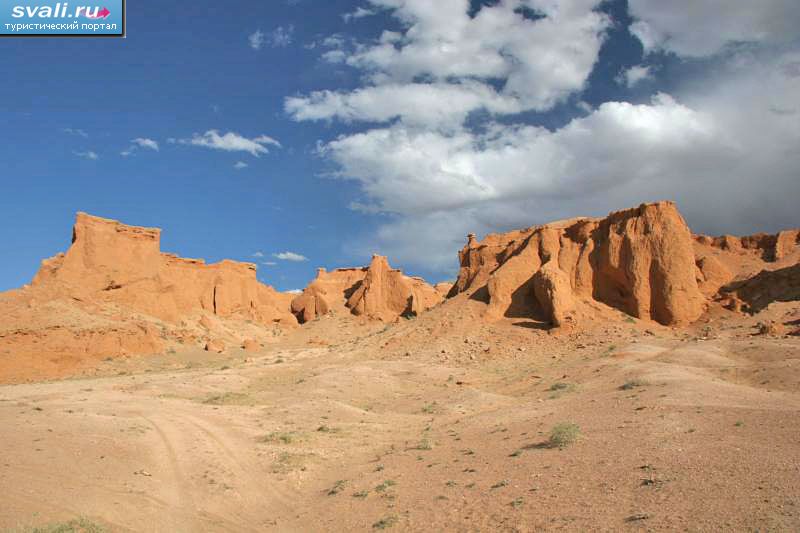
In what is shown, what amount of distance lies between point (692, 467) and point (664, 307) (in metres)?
21.4

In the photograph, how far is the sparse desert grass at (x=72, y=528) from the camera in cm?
647

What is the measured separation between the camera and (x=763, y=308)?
2511 centimetres

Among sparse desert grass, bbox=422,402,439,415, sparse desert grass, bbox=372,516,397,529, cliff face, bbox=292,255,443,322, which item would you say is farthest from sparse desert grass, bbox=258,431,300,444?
cliff face, bbox=292,255,443,322

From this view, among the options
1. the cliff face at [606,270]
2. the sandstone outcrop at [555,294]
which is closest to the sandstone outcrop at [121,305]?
the cliff face at [606,270]

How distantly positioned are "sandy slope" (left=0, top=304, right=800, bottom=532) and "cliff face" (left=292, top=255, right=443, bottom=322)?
101 feet

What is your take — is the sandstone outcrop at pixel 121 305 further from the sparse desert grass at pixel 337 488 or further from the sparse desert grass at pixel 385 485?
the sparse desert grass at pixel 385 485

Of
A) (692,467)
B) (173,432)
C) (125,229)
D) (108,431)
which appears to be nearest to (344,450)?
(173,432)

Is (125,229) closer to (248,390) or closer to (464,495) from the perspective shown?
(248,390)

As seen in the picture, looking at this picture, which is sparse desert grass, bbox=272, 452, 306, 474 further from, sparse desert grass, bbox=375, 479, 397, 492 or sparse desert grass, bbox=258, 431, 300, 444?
sparse desert grass, bbox=375, 479, 397, 492

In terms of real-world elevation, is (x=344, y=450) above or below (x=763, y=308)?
below

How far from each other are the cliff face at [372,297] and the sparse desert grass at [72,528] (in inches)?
1693

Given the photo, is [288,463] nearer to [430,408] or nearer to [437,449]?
[437,449]

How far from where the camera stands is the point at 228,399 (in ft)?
64.7

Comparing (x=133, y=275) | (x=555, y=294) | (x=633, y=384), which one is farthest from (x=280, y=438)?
(x=133, y=275)
